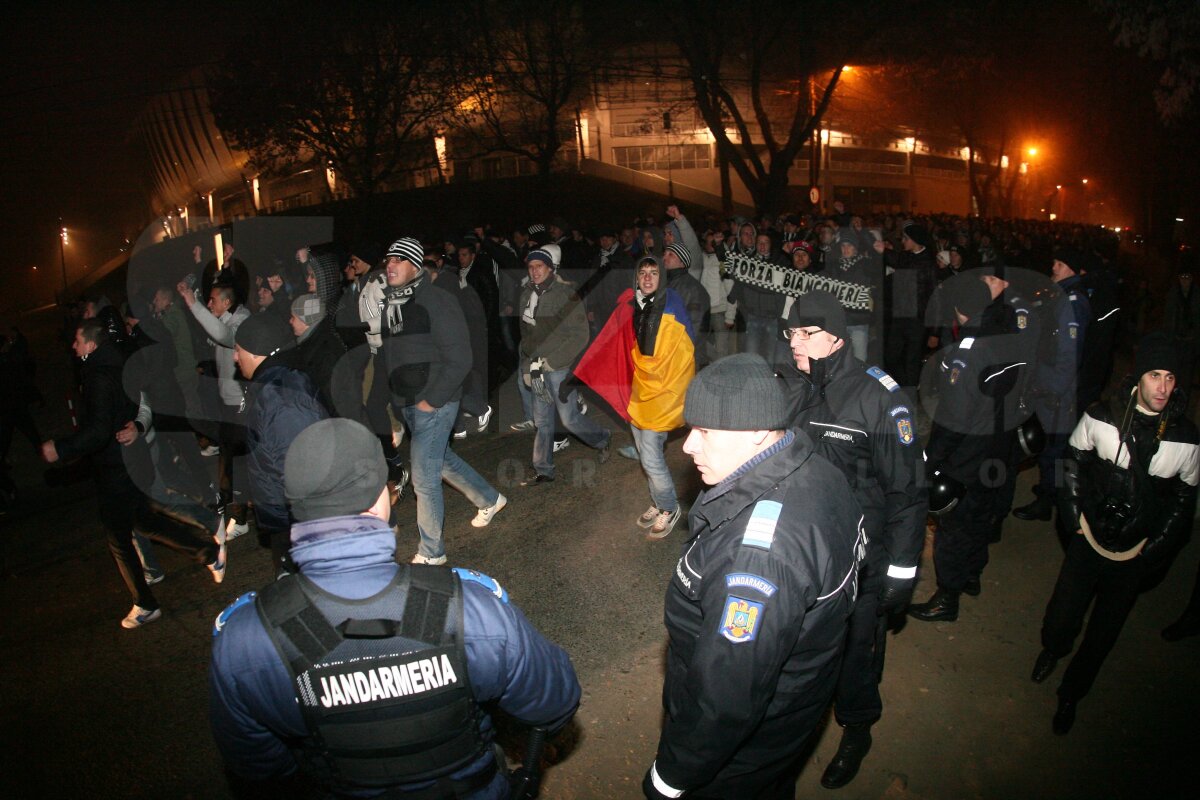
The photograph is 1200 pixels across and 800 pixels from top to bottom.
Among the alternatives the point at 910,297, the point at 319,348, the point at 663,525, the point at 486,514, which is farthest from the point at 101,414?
the point at 910,297

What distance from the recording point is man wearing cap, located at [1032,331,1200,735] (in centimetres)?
339

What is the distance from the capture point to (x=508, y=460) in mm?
7652

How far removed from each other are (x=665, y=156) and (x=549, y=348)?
4386cm

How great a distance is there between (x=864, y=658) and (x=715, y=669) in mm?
1611

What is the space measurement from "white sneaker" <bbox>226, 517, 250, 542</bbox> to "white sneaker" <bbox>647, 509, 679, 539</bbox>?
3599 mm

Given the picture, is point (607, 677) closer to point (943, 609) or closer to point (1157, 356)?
point (943, 609)

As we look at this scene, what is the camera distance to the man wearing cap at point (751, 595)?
1962 millimetres

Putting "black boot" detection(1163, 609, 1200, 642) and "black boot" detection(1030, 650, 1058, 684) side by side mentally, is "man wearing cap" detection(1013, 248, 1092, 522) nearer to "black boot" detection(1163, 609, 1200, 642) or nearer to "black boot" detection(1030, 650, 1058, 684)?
"black boot" detection(1163, 609, 1200, 642)

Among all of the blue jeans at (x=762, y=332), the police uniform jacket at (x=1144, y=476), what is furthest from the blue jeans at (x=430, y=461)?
the blue jeans at (x=762, y=332)

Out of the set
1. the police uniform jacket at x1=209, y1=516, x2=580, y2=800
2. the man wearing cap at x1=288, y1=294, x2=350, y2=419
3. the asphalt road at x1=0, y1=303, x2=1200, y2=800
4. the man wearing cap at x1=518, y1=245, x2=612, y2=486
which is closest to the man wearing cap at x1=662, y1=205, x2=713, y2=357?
the man wearing cap at x1=518, y1=245, x2=612, y2=486

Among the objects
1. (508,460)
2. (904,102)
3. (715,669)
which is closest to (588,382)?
(508,460)

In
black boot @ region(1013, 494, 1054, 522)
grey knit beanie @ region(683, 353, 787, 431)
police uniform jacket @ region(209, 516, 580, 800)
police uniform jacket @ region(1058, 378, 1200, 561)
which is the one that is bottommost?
black boot @ region(1013, 494, 1054, 522)

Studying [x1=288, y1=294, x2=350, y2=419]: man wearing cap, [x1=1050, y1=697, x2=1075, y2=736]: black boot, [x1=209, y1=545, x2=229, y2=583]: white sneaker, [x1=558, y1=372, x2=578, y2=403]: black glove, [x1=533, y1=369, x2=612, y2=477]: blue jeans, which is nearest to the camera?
[x1=1050, y1=697, x2=1075, y2=736]: black boot

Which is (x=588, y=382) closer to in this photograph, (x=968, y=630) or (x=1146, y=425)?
(x=968, y=630)
